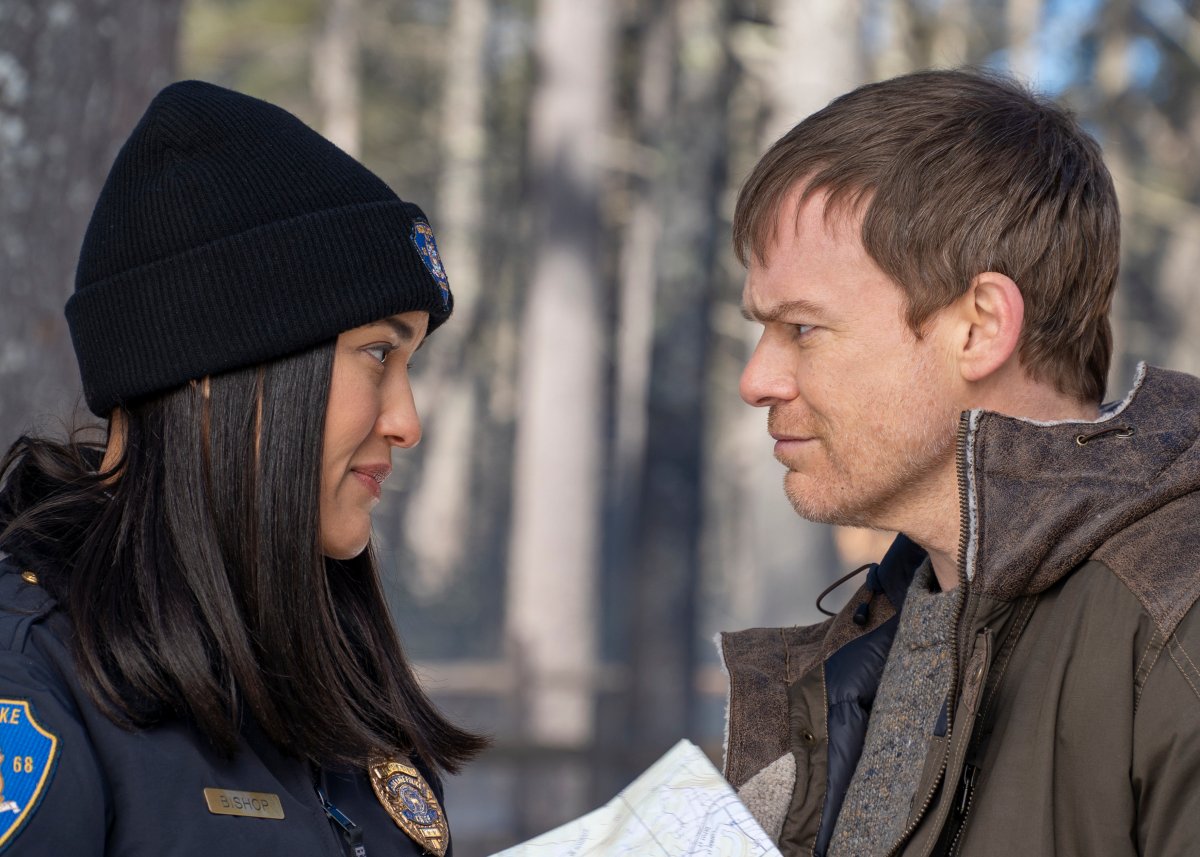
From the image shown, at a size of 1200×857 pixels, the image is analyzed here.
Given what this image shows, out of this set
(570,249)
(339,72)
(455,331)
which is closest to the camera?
(570,249)

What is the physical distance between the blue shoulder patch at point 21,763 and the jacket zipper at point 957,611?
1.21 meters

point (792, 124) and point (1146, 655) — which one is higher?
point (792, 124)

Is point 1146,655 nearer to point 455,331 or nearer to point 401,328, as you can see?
point 401,328

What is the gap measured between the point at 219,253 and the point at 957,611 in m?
1.25

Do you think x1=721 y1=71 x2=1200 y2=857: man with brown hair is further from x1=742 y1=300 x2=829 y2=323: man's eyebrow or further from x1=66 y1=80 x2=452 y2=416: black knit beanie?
x1=66 y1=80 x2=452 y2=416: black knit beanie

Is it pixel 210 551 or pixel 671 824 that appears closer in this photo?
pixel 671 824

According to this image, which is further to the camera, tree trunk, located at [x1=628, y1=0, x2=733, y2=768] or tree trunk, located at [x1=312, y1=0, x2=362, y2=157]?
tree trunk, located at [x1=312, y1=0, x2=362, y2=157]

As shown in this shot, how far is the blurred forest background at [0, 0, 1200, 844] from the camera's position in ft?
13.2

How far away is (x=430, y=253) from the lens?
237 centimetres

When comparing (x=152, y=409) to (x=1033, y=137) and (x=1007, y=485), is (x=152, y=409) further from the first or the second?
(x=1033, y=137)

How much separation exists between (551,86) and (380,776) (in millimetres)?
13127

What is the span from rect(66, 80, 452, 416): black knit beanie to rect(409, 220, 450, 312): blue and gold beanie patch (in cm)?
6

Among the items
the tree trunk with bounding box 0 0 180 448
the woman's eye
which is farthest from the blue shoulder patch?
the tree trunk with bounding box 0 0 180 448

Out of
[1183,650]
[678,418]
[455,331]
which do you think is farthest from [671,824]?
[455,331]
